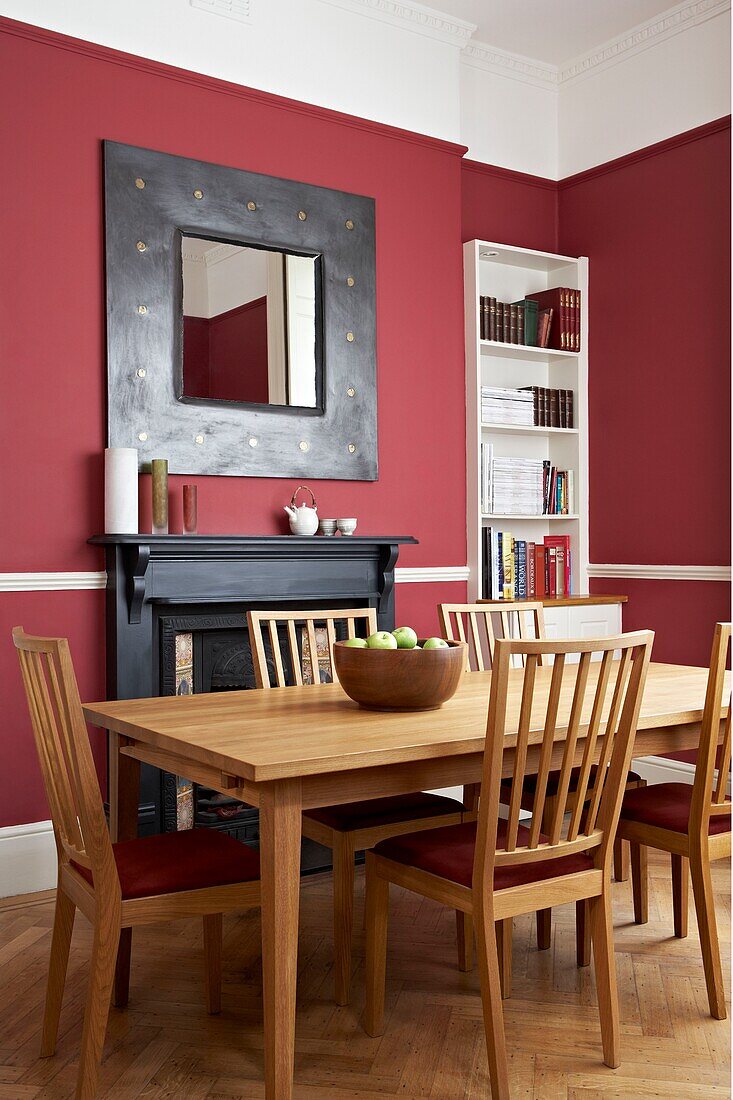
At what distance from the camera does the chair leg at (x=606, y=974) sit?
2350mm

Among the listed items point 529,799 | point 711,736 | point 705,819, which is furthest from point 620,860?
point 711,736

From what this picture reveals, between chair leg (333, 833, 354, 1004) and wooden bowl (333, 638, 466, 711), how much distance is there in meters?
0.42

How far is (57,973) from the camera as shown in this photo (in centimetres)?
241

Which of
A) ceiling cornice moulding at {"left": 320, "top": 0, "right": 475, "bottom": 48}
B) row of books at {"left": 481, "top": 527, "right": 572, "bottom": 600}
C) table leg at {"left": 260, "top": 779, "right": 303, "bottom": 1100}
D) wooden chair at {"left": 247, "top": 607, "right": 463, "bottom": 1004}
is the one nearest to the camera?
table leg at {"left": 260, "top": 779, "right": 303, "bottom": 1100}

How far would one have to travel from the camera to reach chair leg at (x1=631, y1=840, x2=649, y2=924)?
3264 millimetres

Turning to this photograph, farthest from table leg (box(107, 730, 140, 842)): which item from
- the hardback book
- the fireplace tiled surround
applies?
the hardback book

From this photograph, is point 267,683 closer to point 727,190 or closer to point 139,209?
point 139,209

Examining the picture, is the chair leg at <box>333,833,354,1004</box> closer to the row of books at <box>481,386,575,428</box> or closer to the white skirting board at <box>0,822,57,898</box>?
the white skirting board at <box>0,822,57,898</box>

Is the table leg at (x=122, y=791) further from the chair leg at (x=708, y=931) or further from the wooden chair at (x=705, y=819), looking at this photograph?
the chair leg at (x=708, y=931)

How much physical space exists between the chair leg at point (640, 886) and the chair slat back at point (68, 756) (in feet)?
5.75

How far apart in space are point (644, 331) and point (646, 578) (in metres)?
1.15

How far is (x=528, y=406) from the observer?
504 centimetres

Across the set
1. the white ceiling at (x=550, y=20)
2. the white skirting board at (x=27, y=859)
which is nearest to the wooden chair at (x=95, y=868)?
the white skirting board at (x=27, y=859)

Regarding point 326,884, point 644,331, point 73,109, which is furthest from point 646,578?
point 73,109
